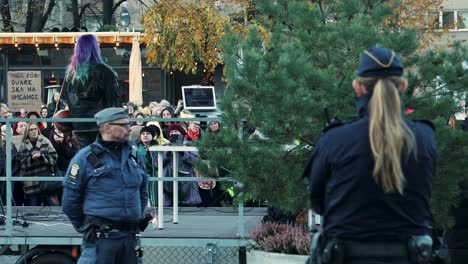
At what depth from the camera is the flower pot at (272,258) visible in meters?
8.28

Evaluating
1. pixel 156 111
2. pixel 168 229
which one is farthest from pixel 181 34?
pixel 168 229

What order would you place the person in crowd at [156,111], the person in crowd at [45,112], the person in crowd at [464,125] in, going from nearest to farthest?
1. the person in crowd at [464,125]
2. the person in crowd at [156,111]
3. the person in crowd at [45,112]

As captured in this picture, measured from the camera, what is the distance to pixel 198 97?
1675cm

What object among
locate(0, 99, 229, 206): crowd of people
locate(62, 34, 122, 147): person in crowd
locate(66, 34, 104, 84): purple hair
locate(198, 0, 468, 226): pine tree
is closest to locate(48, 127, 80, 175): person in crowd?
locate(0, 99, 229, 206): crowd of people

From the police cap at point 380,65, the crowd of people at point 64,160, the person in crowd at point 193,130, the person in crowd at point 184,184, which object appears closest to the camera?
the police cap at point 380,65

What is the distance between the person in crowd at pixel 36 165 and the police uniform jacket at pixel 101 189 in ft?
15.6

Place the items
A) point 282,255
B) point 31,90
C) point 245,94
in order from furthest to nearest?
point 31,90
point 282,255
point 245,94

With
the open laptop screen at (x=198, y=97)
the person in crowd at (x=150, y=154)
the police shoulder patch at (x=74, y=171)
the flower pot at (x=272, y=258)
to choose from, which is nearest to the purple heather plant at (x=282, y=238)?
the flower pot at (x=272, y=258)

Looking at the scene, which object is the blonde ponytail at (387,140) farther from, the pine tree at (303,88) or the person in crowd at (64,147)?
the person in crowd at (64,147)

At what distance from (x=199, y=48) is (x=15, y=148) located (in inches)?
515

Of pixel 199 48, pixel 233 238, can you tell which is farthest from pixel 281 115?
pixel 199 48

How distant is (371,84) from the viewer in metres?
4.54

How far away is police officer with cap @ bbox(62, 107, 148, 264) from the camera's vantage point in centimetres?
706

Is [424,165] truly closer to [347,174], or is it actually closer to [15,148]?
[347,174]
